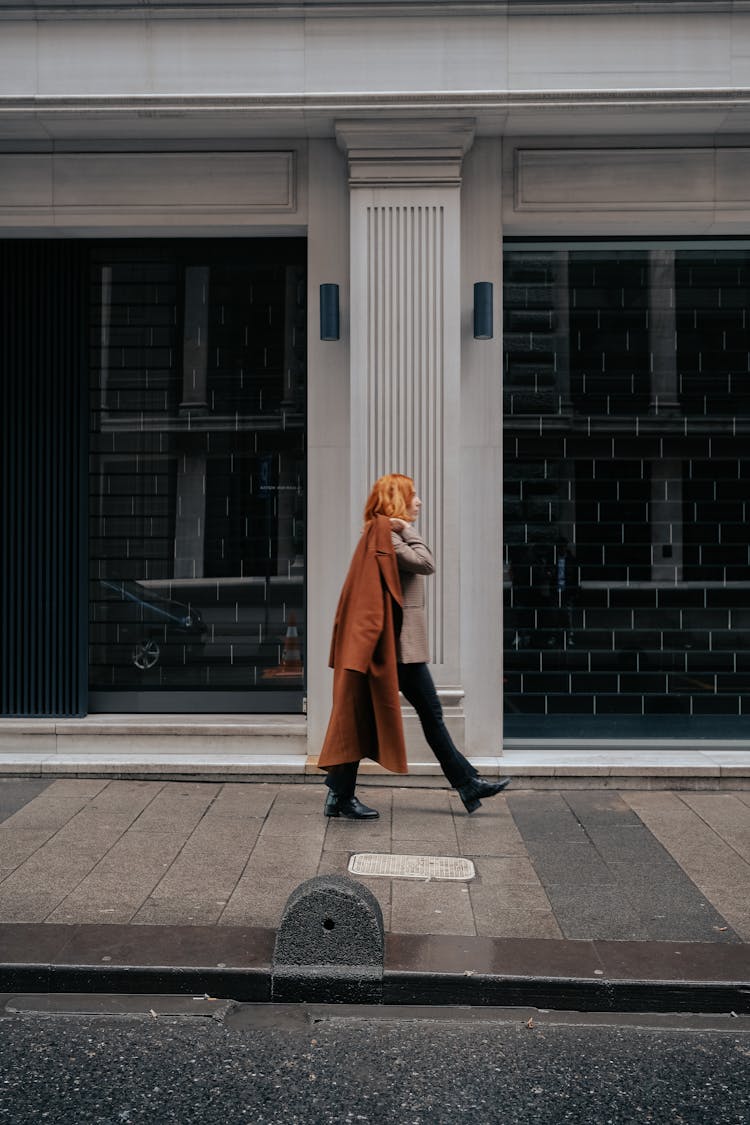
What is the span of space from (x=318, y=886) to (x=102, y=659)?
4.79m

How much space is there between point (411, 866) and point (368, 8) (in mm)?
5899

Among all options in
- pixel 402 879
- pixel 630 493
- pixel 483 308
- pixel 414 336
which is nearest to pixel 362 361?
pixel 414 336

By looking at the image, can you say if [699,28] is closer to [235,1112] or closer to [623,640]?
[623,640]

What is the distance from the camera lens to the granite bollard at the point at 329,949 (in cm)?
476

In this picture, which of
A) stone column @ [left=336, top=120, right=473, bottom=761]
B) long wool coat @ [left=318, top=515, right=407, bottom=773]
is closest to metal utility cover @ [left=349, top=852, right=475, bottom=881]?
long wool coat @ [left=318, top=515, right=407, bottom=773]

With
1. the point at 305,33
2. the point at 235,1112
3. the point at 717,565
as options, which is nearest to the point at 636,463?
the point at 717,565

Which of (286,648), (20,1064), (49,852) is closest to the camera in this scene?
(20,1064)

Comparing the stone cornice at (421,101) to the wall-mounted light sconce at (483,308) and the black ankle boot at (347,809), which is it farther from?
the black ankle boot at (347,809)

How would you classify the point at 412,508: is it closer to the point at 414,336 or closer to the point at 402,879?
the point at 414,336

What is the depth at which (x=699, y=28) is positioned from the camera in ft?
27.5

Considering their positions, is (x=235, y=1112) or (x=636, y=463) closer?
(x=235, y=1112)

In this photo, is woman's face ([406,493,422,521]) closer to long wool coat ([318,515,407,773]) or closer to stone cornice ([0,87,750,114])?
long wool coat ([318,515,407,773])

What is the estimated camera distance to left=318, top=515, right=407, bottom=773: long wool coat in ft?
23.5

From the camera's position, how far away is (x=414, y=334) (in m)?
8.54
